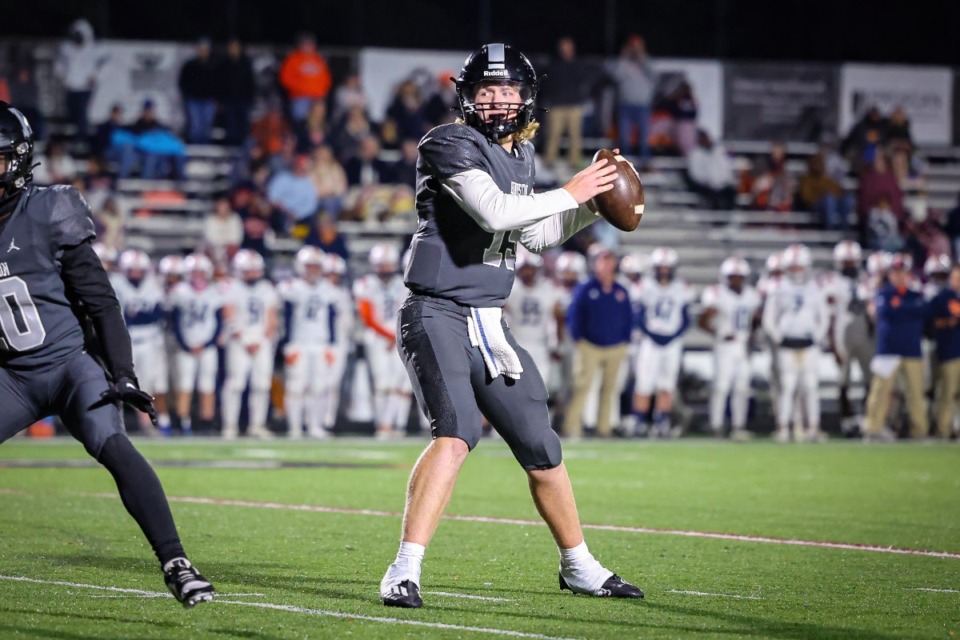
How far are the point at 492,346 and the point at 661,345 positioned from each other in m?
10.9

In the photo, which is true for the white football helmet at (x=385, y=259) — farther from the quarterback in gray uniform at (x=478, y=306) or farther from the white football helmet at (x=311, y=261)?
the quarterback in gray uniform at (x=478, y=306)

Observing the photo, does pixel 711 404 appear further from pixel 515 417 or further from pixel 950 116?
pixel 515 417

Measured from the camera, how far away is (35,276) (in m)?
4.81

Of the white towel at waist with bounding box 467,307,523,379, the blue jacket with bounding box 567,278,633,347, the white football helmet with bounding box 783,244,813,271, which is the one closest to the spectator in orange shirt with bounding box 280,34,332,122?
the blue jacket with bounding box 567,278,633,347

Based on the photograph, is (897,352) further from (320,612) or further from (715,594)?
(320,612)

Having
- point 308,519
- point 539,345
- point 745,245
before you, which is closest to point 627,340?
point 539,345

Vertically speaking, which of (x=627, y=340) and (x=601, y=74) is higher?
(x=601, y=74)

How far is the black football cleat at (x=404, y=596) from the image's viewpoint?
4.93 meters

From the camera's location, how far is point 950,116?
21.9 metres

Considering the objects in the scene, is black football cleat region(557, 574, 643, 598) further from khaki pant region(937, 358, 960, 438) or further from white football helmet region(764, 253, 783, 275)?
khaki pant region(937, 358, 960, 438)

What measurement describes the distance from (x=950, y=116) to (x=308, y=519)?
16469 mm

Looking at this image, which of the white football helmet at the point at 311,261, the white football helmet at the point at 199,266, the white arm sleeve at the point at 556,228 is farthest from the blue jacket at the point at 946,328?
the white arm sleeve at the point at 556,228

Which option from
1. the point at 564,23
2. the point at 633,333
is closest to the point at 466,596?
the point at 633,333

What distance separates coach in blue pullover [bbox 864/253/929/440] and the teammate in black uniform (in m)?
12.0
